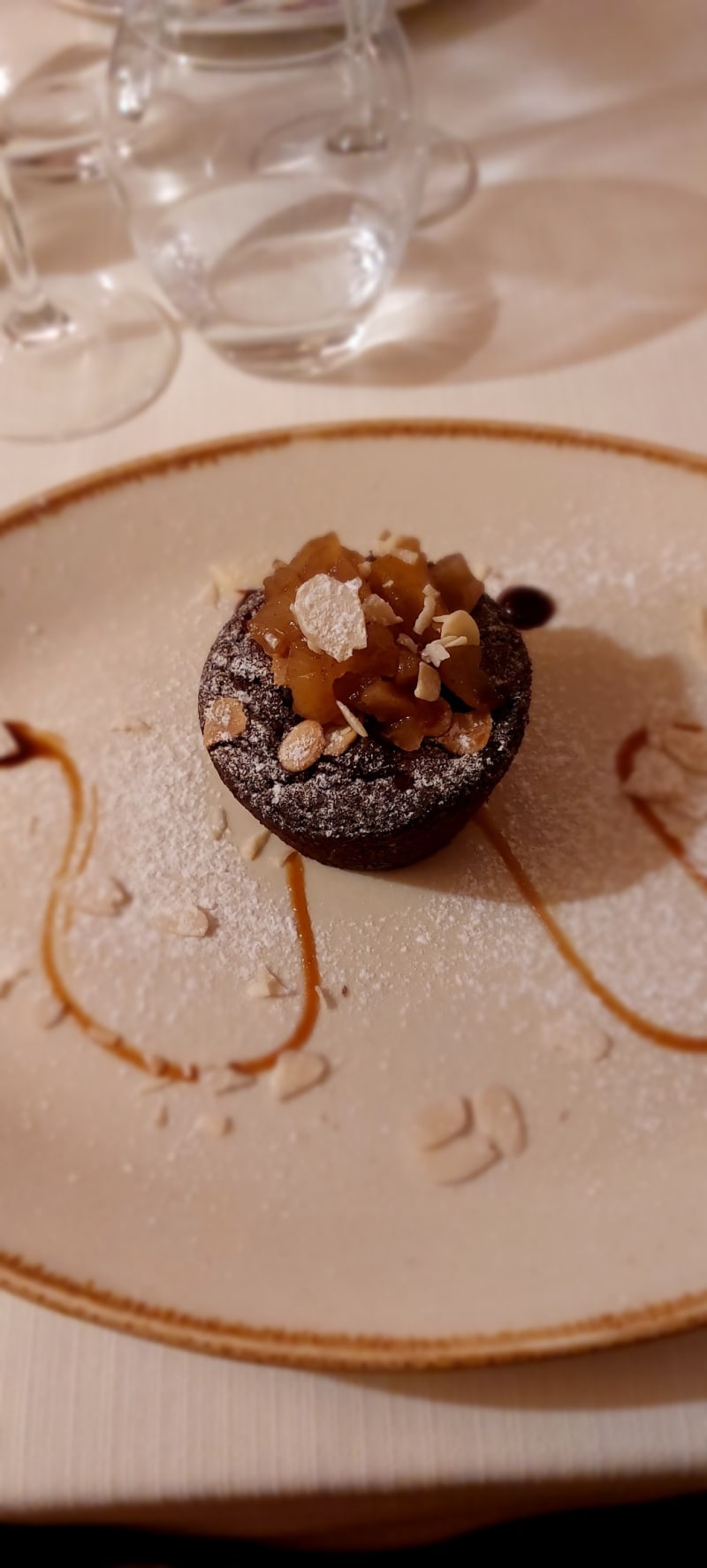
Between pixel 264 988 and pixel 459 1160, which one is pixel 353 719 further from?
pixel 459 1160

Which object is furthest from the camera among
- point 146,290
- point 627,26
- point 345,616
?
point 627,26

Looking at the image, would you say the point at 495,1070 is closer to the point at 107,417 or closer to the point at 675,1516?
the point at 675,1516

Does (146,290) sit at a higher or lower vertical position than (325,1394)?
higher

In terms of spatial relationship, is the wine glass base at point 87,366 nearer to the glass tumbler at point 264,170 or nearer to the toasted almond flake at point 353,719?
the glass tumbler at point 264,170

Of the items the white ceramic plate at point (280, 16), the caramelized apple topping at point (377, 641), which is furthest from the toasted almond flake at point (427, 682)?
the white ceramic plate at point (280, 16)

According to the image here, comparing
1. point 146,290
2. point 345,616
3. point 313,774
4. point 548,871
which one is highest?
point 146,290

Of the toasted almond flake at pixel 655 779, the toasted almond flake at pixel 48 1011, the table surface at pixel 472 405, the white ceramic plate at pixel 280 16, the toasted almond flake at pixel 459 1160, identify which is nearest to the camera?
the table surface at pixel 472 405

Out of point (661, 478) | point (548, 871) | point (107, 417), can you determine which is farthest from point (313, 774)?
point (107, 417)

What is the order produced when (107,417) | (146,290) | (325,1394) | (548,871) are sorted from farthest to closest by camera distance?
1. (146,290)
2. (107,417)
3. (548,871)
4. (325,1394)

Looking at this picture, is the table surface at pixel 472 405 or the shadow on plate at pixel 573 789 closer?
the table surface at pixel 472 405
